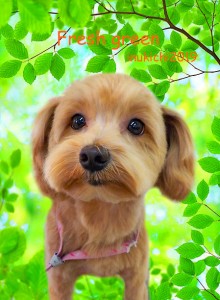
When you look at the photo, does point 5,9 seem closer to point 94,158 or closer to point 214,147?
point 94,158

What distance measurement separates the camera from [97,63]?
1083 millimetres

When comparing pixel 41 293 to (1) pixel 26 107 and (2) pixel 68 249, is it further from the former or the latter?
(1) pixel 26 107

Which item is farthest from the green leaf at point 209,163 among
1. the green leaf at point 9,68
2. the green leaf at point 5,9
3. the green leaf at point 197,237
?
the green leaf at point 5,9

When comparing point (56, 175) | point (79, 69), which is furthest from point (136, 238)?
point (79, 69)

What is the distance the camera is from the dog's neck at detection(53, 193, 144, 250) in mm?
1002

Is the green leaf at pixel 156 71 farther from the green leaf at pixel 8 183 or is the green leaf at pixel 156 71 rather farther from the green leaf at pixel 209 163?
the green leaf at pixel 8 183

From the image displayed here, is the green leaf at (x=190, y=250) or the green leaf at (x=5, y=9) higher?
the green leaf at (x=5, y=9)

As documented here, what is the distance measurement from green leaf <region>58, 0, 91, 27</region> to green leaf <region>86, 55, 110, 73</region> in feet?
1.19

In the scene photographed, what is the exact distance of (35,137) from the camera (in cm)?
105

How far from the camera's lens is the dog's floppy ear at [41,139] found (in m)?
1.05

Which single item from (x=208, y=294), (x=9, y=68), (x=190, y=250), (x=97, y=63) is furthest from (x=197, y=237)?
(x=9, y=68)

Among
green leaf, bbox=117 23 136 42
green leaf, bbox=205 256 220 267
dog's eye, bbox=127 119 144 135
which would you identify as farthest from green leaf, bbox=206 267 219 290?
green leaf, bbox=117 23 136 42

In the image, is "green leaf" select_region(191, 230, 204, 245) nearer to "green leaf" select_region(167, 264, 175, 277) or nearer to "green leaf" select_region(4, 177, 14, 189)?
"green leaf" select_region(167, 264, 175, 277)

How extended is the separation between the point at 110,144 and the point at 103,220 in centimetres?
21
